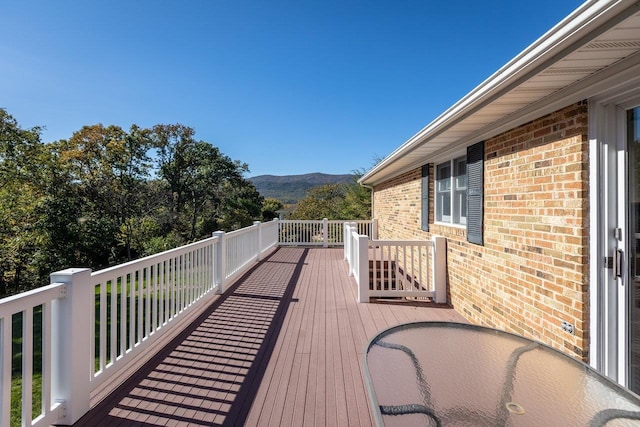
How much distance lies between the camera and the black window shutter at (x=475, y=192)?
3.78 metres

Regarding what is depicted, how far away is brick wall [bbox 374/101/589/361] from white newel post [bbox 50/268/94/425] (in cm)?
356

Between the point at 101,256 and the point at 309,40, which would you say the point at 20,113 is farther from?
the point at 309,40

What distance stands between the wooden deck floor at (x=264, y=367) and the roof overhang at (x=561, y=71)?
102 inches

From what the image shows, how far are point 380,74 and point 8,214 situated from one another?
51.9 ft

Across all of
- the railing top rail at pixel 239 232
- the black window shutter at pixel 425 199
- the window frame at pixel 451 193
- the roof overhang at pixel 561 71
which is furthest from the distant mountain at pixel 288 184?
the roof overhang at pixel 561 71

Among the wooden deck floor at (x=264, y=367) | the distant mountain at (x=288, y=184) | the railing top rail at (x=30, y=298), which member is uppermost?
the distant mountain at (x=288, y=184)

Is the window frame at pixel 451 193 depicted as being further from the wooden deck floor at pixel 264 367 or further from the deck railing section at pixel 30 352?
the deck railing section at pixel 30 352

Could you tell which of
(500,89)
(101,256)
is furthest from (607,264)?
(101,256)

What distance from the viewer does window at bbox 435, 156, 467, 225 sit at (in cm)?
459

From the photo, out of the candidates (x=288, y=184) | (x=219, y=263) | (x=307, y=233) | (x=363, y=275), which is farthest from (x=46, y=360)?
(x=288, y=184)

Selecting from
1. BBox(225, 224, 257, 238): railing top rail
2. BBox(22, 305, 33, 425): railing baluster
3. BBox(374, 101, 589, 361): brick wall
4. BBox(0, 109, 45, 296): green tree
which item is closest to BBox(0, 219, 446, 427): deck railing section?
BBox(22, 305, 33, 425): railing baluster

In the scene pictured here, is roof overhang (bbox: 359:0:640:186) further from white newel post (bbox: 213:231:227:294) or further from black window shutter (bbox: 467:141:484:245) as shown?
white newel post (bbox: 213:231:227:294)

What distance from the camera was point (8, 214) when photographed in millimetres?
11992

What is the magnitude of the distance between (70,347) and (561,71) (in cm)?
374
